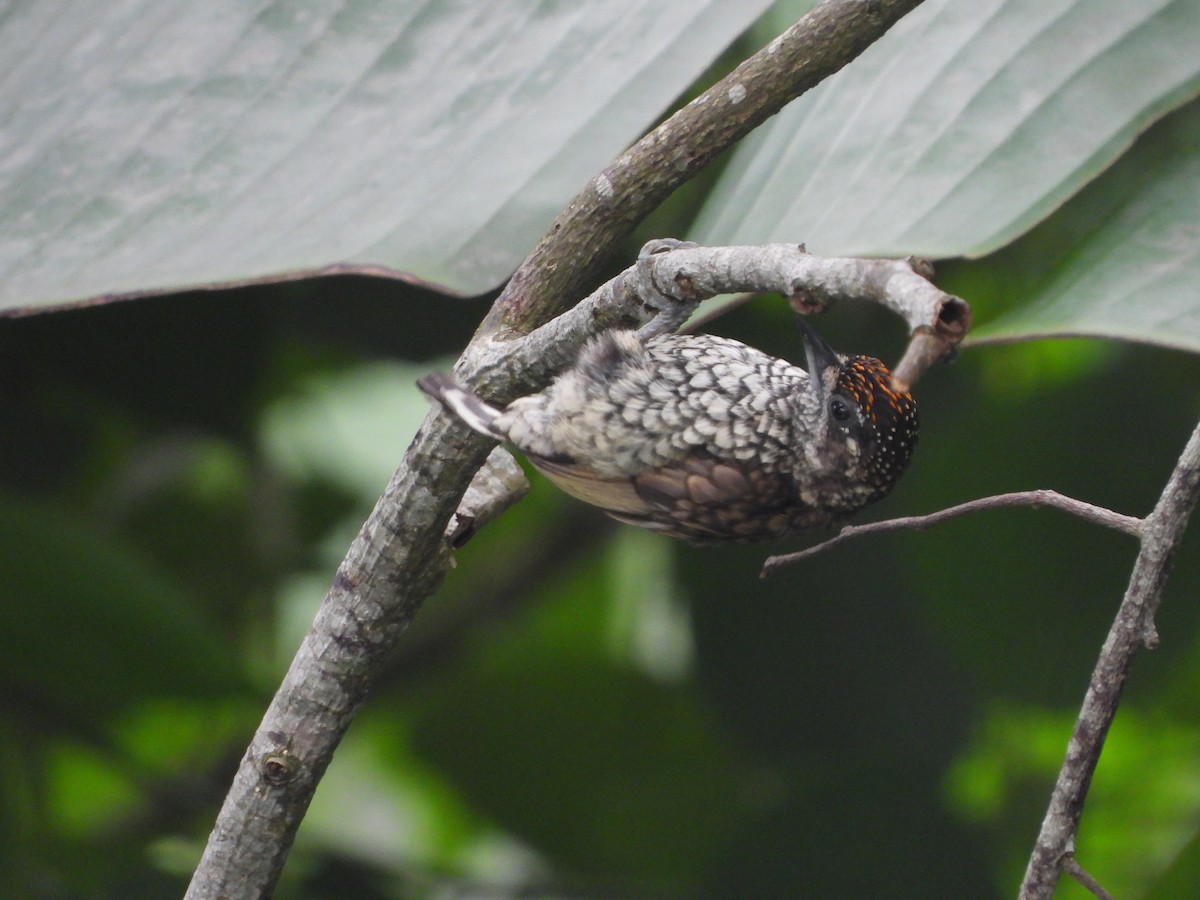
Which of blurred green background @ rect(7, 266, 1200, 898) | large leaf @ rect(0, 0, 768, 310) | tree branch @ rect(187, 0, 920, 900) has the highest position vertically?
large leaf @ rect(0, 0, 768, 310)

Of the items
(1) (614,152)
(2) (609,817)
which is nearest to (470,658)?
(2) (609,817)

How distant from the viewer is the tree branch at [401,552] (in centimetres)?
137

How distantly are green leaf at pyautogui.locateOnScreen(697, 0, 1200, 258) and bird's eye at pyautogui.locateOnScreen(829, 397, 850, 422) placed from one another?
25 cm

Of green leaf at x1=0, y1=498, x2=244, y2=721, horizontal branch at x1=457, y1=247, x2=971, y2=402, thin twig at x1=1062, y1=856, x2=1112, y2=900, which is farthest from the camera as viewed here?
green leaf at x1=0, y1=498, x2=244, y2=721

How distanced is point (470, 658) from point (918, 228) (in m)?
2.42

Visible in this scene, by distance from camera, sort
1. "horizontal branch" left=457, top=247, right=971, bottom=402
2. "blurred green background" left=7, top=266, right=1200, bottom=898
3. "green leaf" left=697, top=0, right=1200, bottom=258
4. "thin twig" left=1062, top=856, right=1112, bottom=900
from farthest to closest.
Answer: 1. "blurred green background" left=7, top=266, right=1200, bottom=898
2. "green leaf" left=697, top=0, right=1200, bottom=258
3. "thin twig" left=1062, top=856, right=1112, bottom=900
4. "horizontal branch" left=457, top=247, right=971, bottom=402

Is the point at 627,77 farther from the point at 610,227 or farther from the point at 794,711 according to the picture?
the point at 794,711

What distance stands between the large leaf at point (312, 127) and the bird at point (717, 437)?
0.25m

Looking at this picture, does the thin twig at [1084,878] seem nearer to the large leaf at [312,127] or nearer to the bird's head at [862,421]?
the bird's head at [862,421]

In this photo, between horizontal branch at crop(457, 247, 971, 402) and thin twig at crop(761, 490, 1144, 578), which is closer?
horizontal branch at crop(457, 247, 971, 402)

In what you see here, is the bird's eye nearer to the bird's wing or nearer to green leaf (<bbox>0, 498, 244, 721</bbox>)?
the bird's wing

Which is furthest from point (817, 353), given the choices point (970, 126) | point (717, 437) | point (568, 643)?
point (568, 643)

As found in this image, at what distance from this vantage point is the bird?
170 cm

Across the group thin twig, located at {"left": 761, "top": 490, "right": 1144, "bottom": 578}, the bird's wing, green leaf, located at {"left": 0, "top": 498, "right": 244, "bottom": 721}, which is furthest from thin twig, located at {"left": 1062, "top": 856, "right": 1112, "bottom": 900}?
green leaf, located at {"left": 0, "top": 498, "right": 244, "bottom": 721}
